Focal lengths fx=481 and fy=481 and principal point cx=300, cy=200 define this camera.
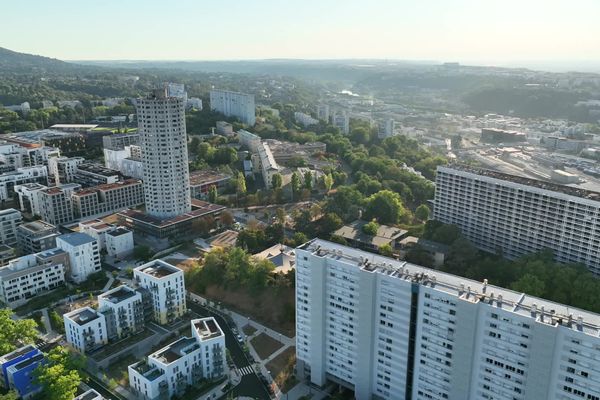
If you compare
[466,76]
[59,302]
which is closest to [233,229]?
[59,302]

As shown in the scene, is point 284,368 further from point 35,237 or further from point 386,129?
point 386,129

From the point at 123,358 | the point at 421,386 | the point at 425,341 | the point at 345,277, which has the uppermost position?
the point at 345,277

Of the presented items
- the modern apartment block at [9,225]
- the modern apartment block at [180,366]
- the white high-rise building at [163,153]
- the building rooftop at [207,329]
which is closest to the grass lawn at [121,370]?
the modern apartment block at [180,366]

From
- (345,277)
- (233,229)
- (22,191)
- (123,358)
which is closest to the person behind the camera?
(345,277)

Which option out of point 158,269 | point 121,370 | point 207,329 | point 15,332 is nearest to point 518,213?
point 207,329

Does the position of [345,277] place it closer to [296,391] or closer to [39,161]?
Result: [296,391]

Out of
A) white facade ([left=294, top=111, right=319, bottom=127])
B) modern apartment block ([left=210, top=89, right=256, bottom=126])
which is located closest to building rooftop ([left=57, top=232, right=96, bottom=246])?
modern apartment block ([left=210, top=89, right=256, bottom=126])
